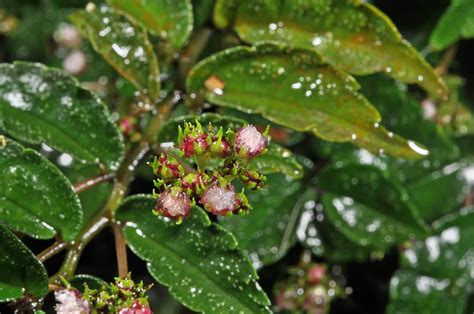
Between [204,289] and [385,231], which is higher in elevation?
[204,289]

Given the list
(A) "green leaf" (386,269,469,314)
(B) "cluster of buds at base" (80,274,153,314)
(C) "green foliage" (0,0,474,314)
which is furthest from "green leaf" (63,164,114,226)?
(A) "green leaf" (386,269,469,314)

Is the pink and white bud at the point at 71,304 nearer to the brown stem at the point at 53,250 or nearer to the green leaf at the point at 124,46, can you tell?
the brown stem at the point at 53,250

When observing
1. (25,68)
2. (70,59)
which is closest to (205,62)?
(25,68)

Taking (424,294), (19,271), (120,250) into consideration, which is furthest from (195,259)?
(424,294)

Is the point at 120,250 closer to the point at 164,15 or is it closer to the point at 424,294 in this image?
the point at 164,15

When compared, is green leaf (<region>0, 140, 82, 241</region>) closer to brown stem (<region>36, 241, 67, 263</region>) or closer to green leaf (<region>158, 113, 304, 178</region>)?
brown stem (<region>36, 241, 67, 263</region>)

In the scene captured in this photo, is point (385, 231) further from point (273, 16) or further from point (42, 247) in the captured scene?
point (42, 247)
